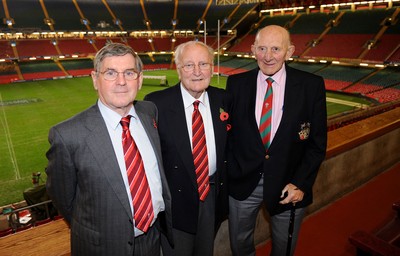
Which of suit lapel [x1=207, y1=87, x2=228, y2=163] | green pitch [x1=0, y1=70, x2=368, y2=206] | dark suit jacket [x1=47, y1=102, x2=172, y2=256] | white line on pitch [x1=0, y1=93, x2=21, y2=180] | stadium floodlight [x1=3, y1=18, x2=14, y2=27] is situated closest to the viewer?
dark suit jacket [x1=47, y1=102, x2=172, y2=256]

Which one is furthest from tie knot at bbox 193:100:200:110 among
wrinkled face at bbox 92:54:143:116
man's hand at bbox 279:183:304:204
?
man's hand at bbox 279:183:304:204

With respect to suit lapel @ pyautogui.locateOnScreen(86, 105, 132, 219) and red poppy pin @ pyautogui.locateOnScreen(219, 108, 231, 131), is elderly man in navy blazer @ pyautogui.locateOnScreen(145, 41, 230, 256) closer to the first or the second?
red poppy pin @ pyautogui.locateOnScreen(219, 108, 231, 131)

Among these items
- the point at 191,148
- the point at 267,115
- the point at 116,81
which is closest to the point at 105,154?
the point at 116,81

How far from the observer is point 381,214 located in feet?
10.8

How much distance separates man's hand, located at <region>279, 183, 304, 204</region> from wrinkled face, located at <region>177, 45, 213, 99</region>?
3.29 ft

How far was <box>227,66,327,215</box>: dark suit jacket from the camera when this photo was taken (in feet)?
7.53

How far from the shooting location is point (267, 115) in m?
2.31

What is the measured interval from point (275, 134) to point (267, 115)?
0.15 meters

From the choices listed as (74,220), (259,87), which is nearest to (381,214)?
(259,87)

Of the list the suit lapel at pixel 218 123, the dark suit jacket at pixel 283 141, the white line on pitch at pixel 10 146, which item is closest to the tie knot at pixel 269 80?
the dark suit jacket at pixel 283 141

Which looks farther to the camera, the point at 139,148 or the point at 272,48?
the point at 272,48

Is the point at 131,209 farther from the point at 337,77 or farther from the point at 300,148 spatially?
the point at 337,77

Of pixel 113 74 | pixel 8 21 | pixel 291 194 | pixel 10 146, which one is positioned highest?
pixel 8 21

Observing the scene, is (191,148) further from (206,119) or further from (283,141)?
(283,141)
